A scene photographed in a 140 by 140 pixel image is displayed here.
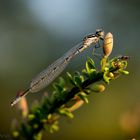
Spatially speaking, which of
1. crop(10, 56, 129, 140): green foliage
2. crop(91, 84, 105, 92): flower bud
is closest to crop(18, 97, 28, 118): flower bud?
crop(10, 56, 129, 140): green foliage

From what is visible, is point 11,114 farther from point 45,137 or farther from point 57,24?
point 57,24

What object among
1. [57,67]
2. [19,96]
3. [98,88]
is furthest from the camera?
[57,67]

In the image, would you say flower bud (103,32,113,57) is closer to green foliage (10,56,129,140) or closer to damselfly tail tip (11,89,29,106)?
green foliage (10,56,129,140)

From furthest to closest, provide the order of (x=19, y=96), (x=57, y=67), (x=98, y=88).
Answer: (x=57, y=67) → (x=19, y=96) → (x=98, y=88)

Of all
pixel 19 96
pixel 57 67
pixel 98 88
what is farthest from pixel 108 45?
pixel 57 67

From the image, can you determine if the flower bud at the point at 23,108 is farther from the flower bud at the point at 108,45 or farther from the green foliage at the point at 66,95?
the flower bud at the point at 108,45

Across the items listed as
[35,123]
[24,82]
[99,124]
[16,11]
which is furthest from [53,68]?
[16,11]

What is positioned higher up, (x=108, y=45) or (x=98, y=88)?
(x=108, y=45)

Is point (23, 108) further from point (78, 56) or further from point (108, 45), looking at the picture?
point (78, 56)
